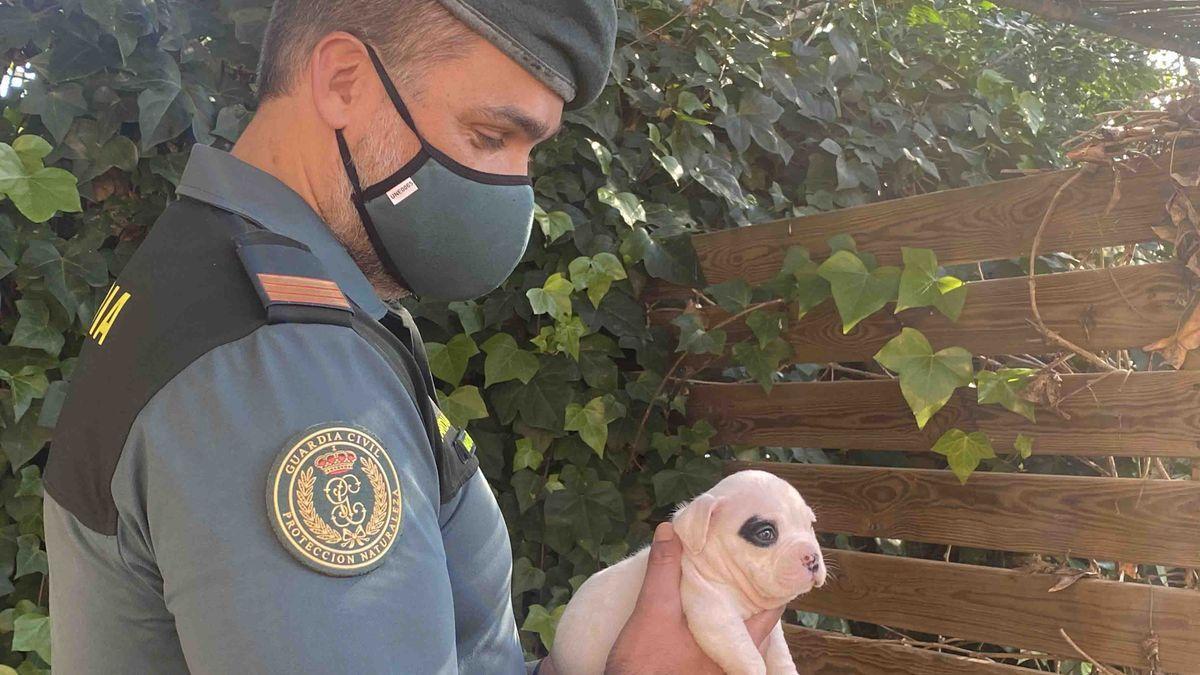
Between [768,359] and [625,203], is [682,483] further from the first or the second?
[625,203]

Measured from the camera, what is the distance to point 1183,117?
196 centimetres

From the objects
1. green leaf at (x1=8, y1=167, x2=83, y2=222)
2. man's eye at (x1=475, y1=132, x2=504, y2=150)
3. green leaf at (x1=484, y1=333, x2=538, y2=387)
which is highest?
man's eye at (x1=475, y1=132, x2=504, y2=150)

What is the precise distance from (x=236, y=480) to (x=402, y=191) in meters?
0.46

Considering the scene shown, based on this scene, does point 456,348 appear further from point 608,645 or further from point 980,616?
point 980,616

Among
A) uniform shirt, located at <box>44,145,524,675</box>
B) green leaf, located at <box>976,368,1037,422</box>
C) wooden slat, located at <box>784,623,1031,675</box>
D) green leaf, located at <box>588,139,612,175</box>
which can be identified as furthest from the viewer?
green leaf, located at <box>588,139,612,175</box>

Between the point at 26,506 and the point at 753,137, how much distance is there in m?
2.32

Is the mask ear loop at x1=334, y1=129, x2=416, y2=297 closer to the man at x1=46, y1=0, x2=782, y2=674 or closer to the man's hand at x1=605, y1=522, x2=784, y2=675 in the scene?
the man at x1=46, y1=0, x2=782, y2=674

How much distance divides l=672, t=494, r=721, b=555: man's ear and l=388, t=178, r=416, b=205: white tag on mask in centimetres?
83

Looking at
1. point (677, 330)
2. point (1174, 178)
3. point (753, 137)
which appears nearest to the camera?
point (1174, 178)

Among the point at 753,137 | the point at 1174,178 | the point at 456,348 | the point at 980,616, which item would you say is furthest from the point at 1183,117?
the point at 456,348

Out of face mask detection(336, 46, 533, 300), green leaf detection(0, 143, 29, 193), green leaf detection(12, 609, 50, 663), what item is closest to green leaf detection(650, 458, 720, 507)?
green leaf detection(12, 609, 50, 663)

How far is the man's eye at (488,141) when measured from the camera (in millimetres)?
1095

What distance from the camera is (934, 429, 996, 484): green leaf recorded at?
2350 mm

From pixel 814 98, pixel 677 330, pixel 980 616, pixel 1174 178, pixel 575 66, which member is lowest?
pixel 980 616
